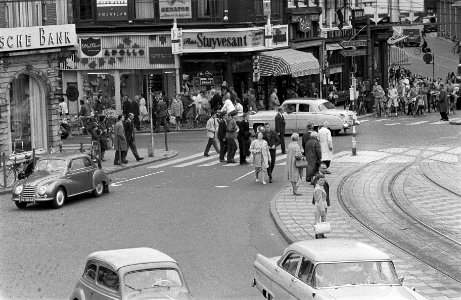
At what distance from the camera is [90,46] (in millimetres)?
53906

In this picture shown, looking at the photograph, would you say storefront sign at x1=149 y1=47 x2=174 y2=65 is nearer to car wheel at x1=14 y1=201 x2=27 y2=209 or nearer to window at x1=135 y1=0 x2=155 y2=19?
window at x1=135 y1=0 x2=155 y2=19

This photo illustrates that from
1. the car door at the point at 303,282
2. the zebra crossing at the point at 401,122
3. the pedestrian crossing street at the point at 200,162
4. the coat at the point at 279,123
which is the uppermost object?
the coat at the point at 279,123

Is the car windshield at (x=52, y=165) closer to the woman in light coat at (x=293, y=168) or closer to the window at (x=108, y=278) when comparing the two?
the woman in light coat at (x=293, y=168)

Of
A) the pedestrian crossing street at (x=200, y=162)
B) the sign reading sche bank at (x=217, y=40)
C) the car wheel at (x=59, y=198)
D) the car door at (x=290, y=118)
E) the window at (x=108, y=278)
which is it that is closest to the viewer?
the window at (x=108, y=278)

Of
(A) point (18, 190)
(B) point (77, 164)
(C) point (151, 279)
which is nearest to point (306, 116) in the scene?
(B) point (77, 164)

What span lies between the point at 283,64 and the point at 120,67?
8.94 meters

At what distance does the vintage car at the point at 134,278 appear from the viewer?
1471cm

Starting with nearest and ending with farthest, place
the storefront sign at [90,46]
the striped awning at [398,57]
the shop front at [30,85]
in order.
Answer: the shop front at [30,85]
the storefront sign at [90,46]
the striped awning at [398,57]

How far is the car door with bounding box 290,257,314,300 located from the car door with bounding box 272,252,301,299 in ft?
0.45

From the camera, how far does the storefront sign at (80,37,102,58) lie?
177 feet

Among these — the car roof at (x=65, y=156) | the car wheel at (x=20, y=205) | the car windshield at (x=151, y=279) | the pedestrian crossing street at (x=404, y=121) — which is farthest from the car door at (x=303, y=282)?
the pedestrian crossing street at (x=404, y=121)

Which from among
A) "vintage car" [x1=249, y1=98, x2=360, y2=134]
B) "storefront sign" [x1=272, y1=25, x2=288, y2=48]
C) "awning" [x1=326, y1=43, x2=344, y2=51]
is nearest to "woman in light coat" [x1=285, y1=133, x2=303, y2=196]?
"vintage car" [x1=249, y1=98, x2=360, y2=134]

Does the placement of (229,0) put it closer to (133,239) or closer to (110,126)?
(110,126)

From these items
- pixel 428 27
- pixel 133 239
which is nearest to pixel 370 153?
pixel 133 239
